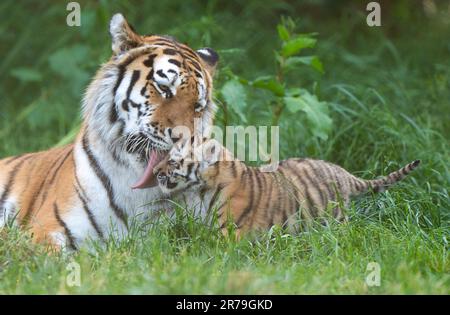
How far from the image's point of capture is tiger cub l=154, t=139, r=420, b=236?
442 cm

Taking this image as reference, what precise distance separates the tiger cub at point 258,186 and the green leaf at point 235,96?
0.61 m

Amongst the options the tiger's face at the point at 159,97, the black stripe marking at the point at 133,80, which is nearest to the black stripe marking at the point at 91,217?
the tiger's face at the point at 159,97

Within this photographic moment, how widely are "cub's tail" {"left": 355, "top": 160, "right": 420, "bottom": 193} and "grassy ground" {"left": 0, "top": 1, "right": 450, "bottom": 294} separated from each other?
62 mm

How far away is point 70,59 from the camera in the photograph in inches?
299

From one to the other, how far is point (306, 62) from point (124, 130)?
158cm

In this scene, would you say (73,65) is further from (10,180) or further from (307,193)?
(307,193)

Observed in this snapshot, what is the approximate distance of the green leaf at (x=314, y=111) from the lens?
5.32m

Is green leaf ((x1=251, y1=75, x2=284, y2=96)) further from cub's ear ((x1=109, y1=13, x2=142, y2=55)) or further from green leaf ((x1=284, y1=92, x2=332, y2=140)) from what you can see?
cub's ear ((x1=109, y1=13, x2=142, y2=55))

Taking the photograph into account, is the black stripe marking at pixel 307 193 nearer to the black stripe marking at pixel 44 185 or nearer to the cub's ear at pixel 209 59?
the cub's ear at pixel 209 59

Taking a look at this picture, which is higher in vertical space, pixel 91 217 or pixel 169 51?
pixel 169 51

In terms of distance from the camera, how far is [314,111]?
539 centimetres

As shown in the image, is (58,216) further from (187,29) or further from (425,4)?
(425,4)

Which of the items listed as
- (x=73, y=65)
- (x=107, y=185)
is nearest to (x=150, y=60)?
(x=107, y=185)

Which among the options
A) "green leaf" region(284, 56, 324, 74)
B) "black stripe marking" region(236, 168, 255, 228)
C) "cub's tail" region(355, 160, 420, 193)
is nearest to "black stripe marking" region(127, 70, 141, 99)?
"black stripe marking" region(236, 168, 255, 228)
